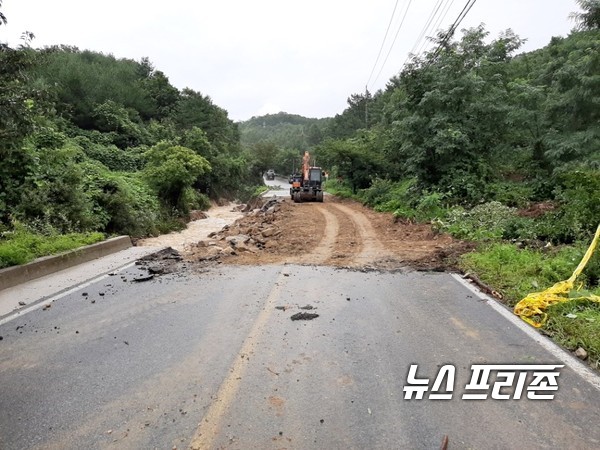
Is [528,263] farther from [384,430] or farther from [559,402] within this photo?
[384,430]

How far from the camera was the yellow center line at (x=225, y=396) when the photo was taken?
286 centimetres

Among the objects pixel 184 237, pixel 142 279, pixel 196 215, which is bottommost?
pixel 196 215

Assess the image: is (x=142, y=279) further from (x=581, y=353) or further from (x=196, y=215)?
(x=196, y=215)

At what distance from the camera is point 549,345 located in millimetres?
4410

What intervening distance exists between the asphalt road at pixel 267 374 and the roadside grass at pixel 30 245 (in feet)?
7.53

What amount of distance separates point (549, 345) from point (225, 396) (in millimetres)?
3437

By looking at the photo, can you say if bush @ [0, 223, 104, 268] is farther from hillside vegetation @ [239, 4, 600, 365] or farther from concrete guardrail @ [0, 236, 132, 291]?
hillside vegetation @ [239, 4, 600, 365]

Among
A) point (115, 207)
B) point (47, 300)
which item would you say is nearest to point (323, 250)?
point (47, 300)

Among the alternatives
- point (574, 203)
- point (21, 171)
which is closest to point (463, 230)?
point (574, 203)

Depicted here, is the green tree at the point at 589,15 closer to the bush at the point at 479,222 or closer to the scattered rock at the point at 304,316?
the bush at the point at 479,222

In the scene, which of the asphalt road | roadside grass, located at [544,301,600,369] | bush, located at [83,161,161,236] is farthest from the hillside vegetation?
bush, located at [83,161,161,236]

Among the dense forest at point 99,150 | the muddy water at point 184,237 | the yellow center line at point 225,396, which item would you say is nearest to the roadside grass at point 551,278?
the yellow center line at point 225,396

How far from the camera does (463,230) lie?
12.1 metres

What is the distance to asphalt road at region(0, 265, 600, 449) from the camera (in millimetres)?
2928
